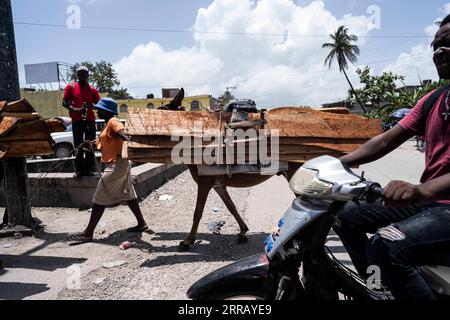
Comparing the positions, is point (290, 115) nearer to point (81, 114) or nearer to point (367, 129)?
point (367, 129)

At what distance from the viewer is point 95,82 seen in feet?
155

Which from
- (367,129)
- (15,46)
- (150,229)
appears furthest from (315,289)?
(15,46)

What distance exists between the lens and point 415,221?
172cm

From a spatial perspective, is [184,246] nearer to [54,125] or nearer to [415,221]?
[54,125]

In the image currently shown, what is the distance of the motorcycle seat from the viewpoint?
1709mm

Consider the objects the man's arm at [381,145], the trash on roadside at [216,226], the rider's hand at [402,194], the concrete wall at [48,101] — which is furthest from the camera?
Answer: the concrete wall at [48,101]

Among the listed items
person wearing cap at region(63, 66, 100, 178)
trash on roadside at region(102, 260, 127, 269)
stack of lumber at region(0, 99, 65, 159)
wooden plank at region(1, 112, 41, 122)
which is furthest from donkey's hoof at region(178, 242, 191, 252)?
person wearing cap at region(63, 66, 100, 178)

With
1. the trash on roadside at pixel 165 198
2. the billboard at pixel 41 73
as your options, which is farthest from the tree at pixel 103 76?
the trash on roadside at pixel 165 198

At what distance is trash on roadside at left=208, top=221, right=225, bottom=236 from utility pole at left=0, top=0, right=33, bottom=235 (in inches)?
101

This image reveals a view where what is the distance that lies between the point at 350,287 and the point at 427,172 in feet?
2.53

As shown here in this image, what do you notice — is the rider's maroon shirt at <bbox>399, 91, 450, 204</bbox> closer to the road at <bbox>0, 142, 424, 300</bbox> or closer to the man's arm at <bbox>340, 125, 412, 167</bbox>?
the man's arm at <bbox>340, 125, 412, 167</bbox>

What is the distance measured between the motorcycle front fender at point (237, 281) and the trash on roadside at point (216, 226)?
2967 millimetres

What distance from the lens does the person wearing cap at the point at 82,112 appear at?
611 centimetres

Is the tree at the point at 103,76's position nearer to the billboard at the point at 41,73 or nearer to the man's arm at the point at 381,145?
the billboard at the point at 41,73
